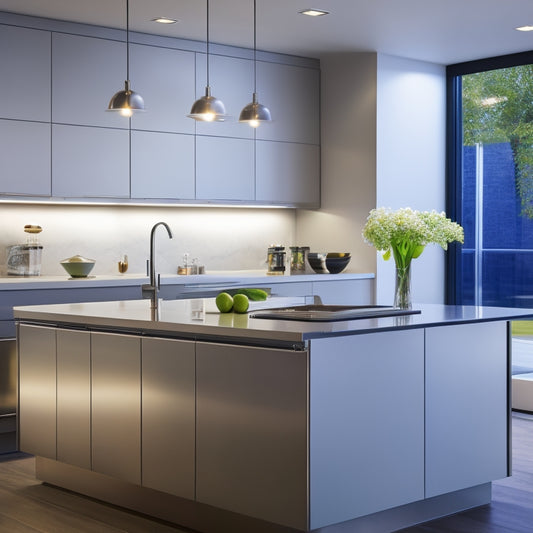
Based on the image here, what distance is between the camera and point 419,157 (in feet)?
23.9

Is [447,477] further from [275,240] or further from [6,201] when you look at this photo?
[275,240]

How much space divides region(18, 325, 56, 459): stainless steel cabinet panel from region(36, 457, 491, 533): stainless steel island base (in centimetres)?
15

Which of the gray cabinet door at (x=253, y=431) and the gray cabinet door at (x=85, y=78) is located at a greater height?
the gray cabinet door at (x=85, y=78)

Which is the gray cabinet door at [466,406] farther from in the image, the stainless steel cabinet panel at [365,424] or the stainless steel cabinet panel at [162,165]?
the stainless steel cabinet panel at [162,165]

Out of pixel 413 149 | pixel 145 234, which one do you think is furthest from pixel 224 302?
pixel 413 149

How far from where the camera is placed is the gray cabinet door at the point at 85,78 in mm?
5922

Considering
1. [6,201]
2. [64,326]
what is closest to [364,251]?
[6,201]

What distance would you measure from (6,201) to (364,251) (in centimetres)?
264

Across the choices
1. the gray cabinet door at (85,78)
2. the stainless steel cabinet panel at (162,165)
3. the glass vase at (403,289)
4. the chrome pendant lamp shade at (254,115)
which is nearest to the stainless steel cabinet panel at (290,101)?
the stainless steel cabinet panel at (162,165)

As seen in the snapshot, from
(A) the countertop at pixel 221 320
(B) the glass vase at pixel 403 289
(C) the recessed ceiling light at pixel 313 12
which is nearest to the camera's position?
(A) the countertop at pixel 221 320

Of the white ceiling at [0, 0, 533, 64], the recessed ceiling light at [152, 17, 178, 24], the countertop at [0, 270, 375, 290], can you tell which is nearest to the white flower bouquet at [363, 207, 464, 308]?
the white ceiling at [0, 0, 533, 64]

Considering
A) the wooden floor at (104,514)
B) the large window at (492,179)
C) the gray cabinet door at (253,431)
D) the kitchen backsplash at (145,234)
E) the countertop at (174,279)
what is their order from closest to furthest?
the gray cabinet door at (253,431) < the wooden floor at (104,514) < the countertop at (174,279) < the kitchen backsplash at (145,234) < the large window at (492,179)

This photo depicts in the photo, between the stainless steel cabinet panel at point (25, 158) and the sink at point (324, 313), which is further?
the stainless steel cabinet panel at point (25, 158)

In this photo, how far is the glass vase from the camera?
4.29 metres
